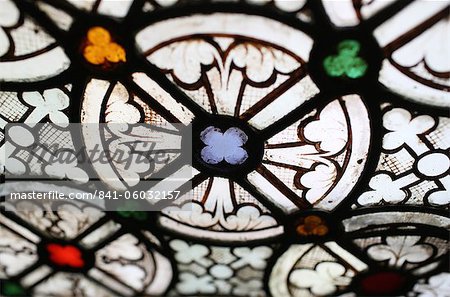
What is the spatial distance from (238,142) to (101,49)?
0.39 metres

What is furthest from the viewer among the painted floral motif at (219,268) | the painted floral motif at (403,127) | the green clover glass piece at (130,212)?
the painted floral motif at (219,268)

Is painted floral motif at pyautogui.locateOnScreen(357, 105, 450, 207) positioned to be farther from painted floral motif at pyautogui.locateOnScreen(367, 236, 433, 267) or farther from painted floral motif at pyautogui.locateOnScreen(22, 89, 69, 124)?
painted floral motif at pyautogui.locateOnScreen(22, 89, 69, 124)

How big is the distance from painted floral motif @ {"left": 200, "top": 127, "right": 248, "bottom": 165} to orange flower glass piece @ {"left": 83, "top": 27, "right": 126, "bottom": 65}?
278mm

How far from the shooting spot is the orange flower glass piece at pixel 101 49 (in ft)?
3.71

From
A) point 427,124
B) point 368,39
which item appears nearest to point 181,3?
point 368,39

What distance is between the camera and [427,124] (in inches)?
47.8

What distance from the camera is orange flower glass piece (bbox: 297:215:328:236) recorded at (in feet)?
4.74

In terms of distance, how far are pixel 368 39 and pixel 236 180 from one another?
51 centimetres

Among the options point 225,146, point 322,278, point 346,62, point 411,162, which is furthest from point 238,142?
point 322,278

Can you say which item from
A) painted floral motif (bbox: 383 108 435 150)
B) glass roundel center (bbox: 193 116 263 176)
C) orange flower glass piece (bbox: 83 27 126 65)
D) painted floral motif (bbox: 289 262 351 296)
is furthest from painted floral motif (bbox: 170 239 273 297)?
orange flower glass piece (bbox: 83 27 126 65)

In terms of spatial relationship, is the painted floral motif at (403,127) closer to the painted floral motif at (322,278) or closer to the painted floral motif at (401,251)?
the painted floral motif at (401,251)

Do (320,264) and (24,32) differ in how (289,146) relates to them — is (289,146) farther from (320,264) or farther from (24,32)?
(24,32)

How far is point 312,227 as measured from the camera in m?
1.46

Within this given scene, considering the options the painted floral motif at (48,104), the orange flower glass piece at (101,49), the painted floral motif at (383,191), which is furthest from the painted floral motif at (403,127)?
the painted floral motif at (48,104)
